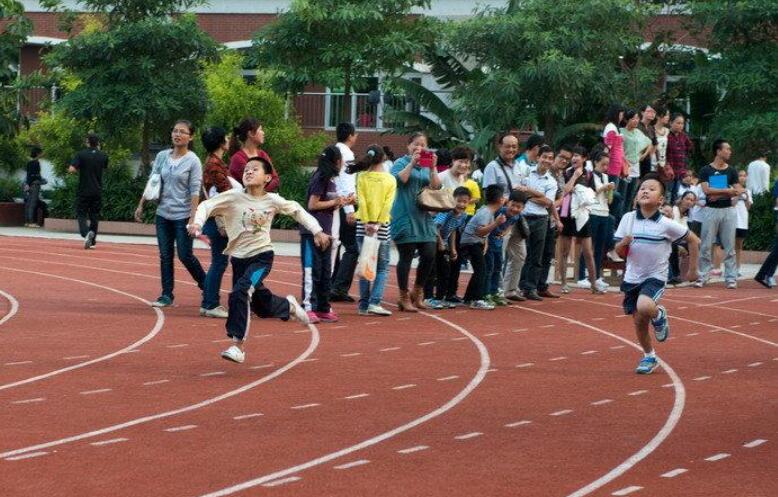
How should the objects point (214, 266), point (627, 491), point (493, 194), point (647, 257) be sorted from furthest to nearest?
point (493, 194) < point (214, 266) < point (647, 257) < point (627, 491)

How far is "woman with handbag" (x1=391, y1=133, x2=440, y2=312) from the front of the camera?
16.8 metres

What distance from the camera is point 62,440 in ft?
29.5

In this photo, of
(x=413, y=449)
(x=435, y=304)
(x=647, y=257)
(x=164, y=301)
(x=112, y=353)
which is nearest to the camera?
(x=413, y=449)

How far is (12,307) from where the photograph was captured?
16781 millimetres

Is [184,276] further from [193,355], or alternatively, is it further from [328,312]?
[193,355]

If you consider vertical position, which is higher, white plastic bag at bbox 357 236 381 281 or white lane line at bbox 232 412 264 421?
white plastic bag at bbox 357 236 381 281

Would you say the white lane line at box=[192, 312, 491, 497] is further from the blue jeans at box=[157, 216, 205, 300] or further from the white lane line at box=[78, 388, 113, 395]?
the blue jeans at box=[157, 216, 205, 300]

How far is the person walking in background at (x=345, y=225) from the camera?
16281 mm

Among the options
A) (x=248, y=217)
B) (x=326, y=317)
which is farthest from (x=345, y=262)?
(x=248, y=217)

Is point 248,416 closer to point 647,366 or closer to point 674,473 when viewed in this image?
point 674,473

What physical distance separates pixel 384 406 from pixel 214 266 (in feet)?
18.0

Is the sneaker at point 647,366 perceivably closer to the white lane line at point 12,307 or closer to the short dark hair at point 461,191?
the short dark hair at point 461,191

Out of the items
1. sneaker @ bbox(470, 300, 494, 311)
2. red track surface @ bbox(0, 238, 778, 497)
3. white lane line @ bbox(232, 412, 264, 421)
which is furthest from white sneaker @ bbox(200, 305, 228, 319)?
white lane line @ bbox(232, 412, 264, 421)

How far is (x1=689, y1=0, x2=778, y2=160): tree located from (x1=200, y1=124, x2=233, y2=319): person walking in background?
1646 centimetres
